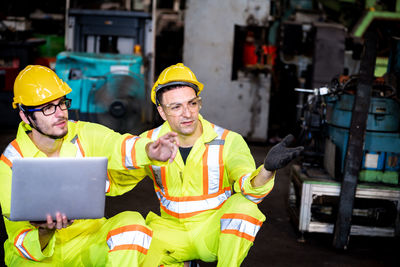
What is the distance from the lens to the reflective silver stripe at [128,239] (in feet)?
6.36

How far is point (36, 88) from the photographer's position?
2.09 meters

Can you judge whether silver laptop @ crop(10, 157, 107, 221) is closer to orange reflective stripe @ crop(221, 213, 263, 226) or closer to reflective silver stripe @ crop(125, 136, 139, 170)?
reflective silver stripe @ crop(125, 136, 139, 170)

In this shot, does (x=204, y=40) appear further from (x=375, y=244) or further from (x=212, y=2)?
(x=375, y=244)

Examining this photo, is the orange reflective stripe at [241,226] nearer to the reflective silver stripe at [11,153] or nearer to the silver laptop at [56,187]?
the silver laptop at [56,187]

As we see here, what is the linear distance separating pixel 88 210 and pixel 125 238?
230mm

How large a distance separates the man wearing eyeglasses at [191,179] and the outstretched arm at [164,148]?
1.13 ft

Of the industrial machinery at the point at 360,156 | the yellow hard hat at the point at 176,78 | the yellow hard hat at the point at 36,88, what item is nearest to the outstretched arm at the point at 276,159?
the yellow hard hat at the point at 176,78

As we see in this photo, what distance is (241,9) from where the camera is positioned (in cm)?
674

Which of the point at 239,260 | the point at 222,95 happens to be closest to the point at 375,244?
the point at 239,260

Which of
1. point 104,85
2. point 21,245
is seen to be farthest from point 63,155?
point 104,85

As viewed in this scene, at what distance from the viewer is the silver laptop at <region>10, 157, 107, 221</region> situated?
174cm

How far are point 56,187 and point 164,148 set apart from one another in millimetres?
495

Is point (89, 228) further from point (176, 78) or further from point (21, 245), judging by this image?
point (176, 78)

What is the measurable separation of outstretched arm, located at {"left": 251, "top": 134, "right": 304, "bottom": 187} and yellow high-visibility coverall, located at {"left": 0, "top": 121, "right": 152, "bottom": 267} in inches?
21.9
